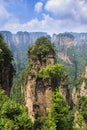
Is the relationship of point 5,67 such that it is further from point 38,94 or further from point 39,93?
point 38,94

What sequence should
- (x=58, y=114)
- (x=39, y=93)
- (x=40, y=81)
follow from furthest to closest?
1. (x=39, y=93)
2. (x=40, y=81)
3. (x=58, y=114)

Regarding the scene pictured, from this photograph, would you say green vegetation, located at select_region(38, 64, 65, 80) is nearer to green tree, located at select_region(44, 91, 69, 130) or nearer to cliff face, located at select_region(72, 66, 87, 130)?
green tree, located at select_region(44, 91, 69, 130)

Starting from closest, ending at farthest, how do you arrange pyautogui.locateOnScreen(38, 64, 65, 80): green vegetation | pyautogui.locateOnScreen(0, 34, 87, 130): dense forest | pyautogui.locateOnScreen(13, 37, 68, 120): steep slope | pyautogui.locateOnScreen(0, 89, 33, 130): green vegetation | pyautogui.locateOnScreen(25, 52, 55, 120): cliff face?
1. pyautogui.locateOnScreen(0, 89, 33, 130): green vegetation
2. pyautogui.locateOnScreen(0, 34, 87, 130): dense forest
3. pyautogui.locateOnScreen(38, 64, 65, 80): green vegetation
4. pyautogui.locateOnScreen(13, 37, 68, 120): steep slope
5. pyautogui.locateOnScreen(25, 52, 55, 120): cliff face

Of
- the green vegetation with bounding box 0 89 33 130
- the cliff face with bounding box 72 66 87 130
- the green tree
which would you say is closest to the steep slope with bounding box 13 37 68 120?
the green tree

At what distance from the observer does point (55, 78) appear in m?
52.2

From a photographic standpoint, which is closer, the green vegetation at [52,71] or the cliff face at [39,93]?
the green vegetation at [52,71]

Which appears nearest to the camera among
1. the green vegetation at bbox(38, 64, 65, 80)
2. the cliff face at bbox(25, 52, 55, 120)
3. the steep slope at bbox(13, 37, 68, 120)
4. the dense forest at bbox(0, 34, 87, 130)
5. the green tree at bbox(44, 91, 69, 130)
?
the dense forest at bbox(0, 34, 87, 130)

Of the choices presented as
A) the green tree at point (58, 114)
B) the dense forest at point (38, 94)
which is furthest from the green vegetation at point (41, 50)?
the green tree at point (58, 114)

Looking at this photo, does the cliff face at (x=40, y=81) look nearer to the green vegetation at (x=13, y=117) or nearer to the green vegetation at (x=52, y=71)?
the green vegetation at (x=52, y=71)

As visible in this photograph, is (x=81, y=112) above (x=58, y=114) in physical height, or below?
below

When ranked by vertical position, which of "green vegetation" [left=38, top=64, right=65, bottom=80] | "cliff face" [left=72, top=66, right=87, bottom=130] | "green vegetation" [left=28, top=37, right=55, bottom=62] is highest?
"green vegetation" [left=28, top=37, right=55, bottom=62]

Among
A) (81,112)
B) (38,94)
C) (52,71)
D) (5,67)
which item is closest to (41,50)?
(52,71)

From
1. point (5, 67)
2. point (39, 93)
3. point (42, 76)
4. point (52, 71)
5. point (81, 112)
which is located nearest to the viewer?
point (5, 67)

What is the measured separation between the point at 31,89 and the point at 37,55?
21.7 feet
